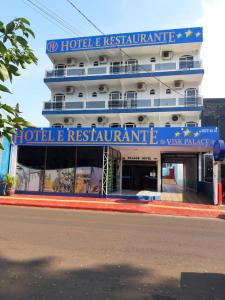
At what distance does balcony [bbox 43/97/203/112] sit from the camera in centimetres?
3089

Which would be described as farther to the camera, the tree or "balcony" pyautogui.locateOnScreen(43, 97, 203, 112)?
"balcony" pyautogui.locateOnScreen(43, 97, 203, 112)

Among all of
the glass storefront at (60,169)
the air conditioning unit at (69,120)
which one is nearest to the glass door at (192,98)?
the air conditioning unit at (69,120)

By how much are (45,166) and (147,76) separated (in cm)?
1595

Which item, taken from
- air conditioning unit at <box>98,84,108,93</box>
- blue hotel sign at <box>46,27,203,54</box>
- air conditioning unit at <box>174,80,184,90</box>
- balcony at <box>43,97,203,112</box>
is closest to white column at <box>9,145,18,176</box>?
balcony at <box>43,97,203,112</box>

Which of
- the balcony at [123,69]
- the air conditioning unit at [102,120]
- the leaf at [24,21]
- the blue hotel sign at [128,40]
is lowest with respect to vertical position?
the leaf at [24,21]

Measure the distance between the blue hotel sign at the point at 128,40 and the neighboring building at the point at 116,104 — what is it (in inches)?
4.0

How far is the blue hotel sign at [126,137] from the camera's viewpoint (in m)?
19.0

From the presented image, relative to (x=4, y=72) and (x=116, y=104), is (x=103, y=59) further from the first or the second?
(x=4, y=72)

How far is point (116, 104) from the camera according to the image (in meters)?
32.8

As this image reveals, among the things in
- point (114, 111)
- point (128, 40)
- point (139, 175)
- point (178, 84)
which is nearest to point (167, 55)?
point (178, 84)

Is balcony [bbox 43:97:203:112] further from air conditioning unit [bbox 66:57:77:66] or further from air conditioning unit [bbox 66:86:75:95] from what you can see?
air conditioning unit [bbox 66:57:77:66]

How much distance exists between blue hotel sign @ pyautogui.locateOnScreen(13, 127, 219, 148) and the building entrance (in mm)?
6623

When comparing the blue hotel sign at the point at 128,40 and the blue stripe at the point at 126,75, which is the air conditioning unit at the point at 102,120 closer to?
the blue stripe at the point at 126,75

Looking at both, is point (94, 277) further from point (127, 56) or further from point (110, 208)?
point (127, 56)
